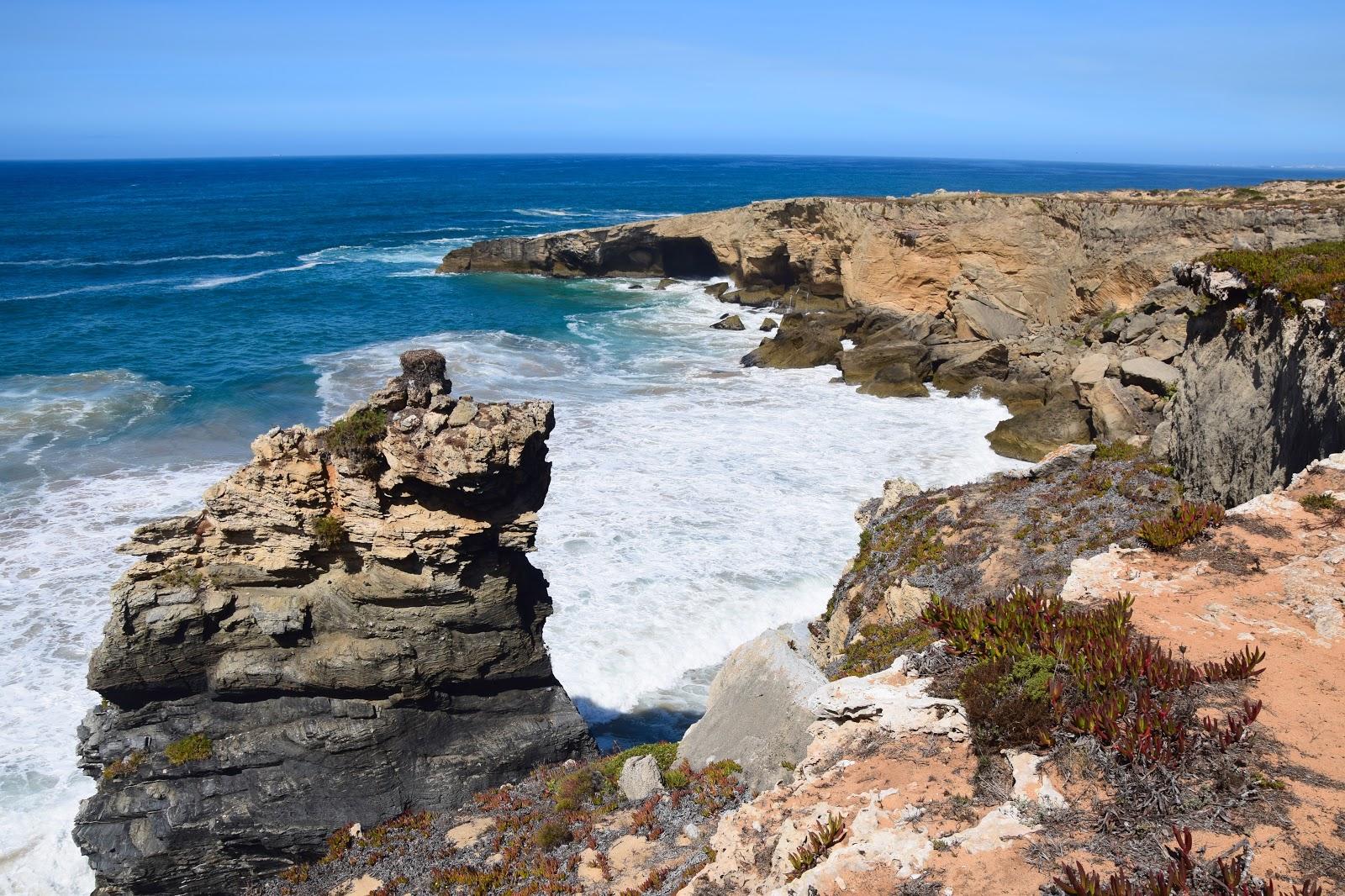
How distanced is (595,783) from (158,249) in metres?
78.2

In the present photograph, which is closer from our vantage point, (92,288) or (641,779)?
(641,779)

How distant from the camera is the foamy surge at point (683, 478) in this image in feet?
62.6

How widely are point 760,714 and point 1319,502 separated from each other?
23.5 ft

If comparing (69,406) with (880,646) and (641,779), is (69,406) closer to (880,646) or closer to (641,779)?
(641,779)

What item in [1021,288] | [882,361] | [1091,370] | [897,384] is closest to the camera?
[1091,370]

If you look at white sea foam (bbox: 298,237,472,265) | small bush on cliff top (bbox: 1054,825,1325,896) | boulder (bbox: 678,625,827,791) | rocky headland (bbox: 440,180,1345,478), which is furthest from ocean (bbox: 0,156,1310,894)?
small bush on cliff top (bbox: 1054,825,1325,896)

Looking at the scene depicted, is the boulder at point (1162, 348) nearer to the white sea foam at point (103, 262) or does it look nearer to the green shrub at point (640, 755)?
the green shrub at point (640, 755)

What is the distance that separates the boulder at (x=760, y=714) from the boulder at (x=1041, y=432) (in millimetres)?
17890

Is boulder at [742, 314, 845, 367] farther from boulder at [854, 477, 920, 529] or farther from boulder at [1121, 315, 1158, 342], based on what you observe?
boulder at [854, 477, 920, 529]

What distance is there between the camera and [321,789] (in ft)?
42.6

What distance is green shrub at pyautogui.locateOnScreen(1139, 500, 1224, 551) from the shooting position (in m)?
9.12

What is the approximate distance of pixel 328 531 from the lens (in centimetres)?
1270

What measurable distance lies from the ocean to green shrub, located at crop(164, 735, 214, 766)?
2507 millimetres

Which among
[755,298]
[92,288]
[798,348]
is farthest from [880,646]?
[92,288]
